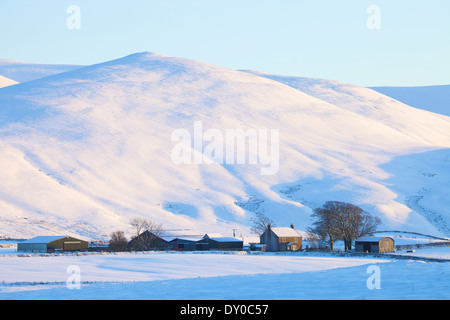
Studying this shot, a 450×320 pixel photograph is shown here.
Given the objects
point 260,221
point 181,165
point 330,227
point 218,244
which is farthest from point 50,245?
point 181,165

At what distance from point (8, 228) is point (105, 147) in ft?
160

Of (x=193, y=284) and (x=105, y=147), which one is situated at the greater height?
(x=105, y=147)

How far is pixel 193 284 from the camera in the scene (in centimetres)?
2603

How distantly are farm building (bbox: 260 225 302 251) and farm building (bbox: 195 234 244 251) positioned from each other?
132 inches

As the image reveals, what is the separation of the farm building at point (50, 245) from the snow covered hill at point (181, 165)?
63.7ft

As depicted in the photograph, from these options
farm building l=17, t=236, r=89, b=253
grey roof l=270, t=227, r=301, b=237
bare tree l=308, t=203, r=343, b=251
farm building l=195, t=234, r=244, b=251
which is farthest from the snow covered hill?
bare tree l=308, t=203, r=343, b=251

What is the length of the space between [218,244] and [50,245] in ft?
64.8

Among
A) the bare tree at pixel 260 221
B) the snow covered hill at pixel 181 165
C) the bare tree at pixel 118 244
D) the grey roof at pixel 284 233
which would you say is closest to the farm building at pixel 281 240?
the grey roof at pixel 284 233

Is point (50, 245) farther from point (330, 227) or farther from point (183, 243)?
point (330, 227)

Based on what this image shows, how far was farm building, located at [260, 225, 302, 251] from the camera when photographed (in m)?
74.6

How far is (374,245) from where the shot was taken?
67312mm

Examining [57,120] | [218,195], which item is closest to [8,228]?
[218,195]

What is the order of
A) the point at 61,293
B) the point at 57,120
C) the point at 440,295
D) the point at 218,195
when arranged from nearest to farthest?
1. the point at 440,295
2. the point at 61,293
3. the point at 218,195
4. the point at 57,120
